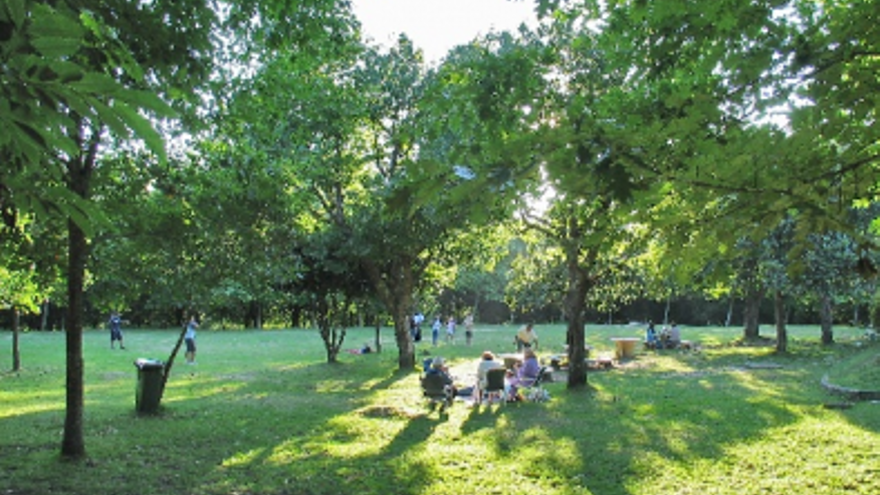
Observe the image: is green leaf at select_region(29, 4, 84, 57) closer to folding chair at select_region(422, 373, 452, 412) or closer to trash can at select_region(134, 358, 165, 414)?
trash can at select_region(134, 358, 165, 414)

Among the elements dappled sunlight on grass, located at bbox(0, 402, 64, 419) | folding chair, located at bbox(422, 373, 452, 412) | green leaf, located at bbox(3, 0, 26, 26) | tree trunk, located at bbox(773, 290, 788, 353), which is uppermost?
green leaf, located at bbox(3, 0, 26, 26)

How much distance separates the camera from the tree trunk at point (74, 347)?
829 centimetres

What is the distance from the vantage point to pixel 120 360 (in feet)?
78.9

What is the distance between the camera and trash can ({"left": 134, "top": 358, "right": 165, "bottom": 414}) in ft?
39.5

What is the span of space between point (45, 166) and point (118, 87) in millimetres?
1223

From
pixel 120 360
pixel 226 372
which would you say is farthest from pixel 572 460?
pixel 120 360

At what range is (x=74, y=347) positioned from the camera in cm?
835

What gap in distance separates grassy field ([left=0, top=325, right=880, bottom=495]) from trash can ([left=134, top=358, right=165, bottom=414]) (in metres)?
0.26

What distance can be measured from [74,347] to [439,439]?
16.7ft

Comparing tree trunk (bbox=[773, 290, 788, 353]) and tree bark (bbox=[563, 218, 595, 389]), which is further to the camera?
tree trunk (bbox=[773, 290, 788, 353])

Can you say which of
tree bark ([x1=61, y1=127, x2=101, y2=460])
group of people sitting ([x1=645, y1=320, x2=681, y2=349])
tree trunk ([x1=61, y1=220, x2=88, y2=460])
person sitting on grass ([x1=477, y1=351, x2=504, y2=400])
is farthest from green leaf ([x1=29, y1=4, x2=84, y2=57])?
group of people sitting ([x1=645, y1=320, x2=681, y2=349])

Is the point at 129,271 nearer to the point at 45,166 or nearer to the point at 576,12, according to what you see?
the point at 576,12

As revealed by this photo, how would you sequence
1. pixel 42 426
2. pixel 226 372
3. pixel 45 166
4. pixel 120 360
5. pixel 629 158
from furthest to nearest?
1. pixel 120 360
2. pixel 226 372
3. pixel 42 426
4. pixel 629 158
5. pixel 45 166

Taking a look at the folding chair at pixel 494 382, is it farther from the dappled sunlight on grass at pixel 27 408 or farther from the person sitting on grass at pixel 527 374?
the dappled sunlight on grass at pixel 27 408
